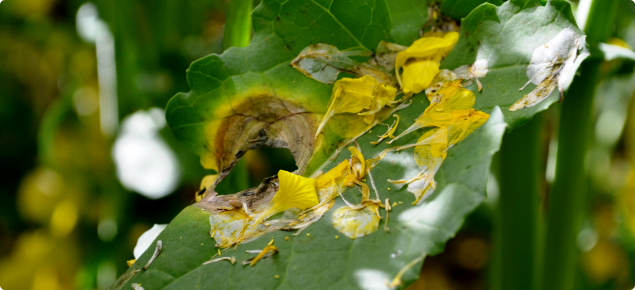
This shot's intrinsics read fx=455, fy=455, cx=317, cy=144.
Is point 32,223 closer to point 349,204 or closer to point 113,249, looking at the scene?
point 113,249

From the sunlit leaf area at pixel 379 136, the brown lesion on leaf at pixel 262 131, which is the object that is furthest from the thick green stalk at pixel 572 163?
the brown lesion on leaf at pixel 262 131

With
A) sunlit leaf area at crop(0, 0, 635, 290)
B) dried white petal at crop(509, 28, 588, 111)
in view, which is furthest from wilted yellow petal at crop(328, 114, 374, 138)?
dried white petal at crop(509, 28, 588, 111)

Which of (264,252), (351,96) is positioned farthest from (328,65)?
(264,252)

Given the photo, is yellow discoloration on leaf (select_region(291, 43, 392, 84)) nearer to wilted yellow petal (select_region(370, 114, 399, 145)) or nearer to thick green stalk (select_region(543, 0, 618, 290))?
wilted yellow petal (select_region(370, 114, 399, 145))

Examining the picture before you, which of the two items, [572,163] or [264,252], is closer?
[264,252]

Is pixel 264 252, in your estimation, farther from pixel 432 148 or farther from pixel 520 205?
pixel 520 205

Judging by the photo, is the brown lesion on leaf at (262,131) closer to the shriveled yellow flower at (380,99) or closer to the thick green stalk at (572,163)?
the shriveled yellow flower at (380,99)


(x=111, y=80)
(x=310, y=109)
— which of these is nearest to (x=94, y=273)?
(x=111, y=80)
